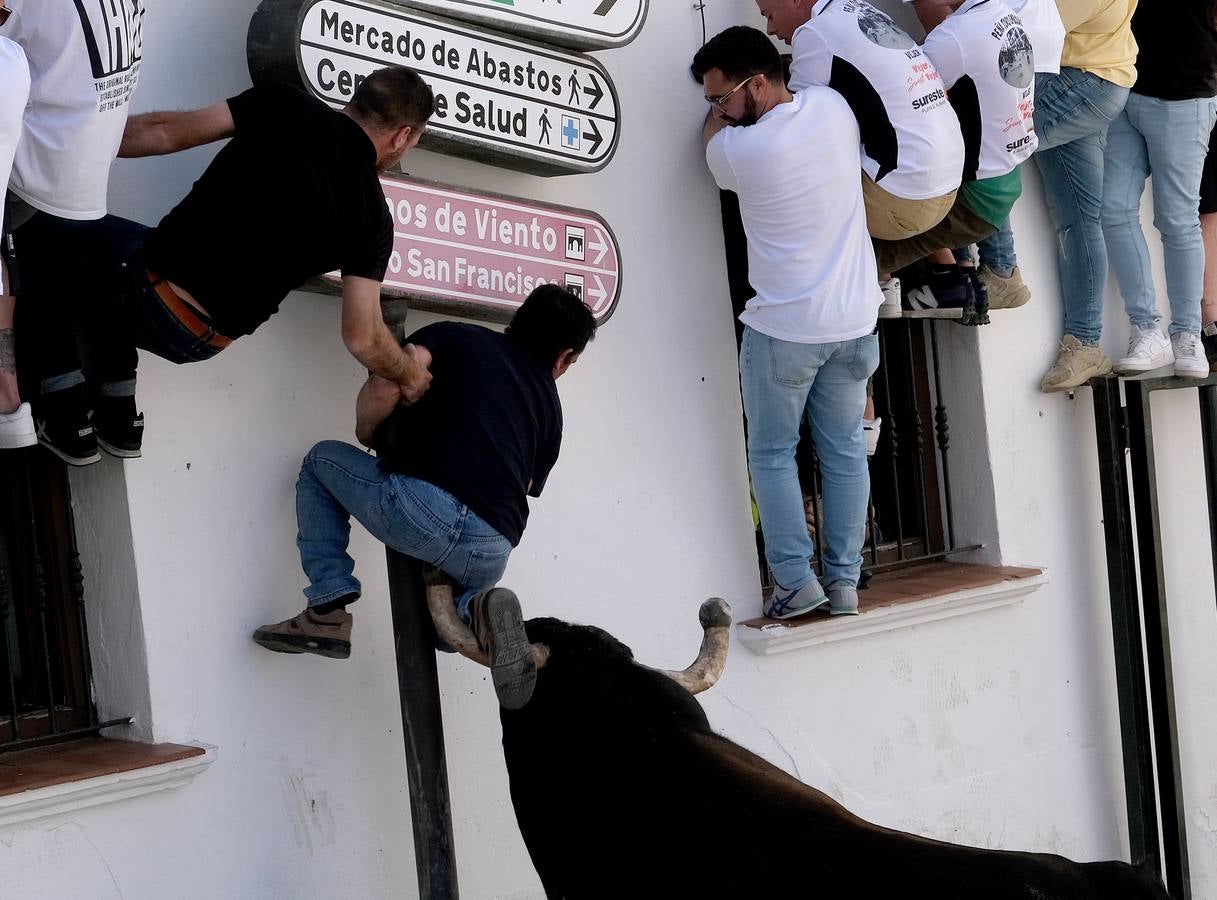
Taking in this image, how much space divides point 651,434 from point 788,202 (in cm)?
88

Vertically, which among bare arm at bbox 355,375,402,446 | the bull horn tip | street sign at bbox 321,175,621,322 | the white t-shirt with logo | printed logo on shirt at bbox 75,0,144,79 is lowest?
the bull horn tip

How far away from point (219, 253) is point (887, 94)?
2.32 m

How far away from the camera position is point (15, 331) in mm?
3570

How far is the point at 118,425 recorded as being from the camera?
369 cm

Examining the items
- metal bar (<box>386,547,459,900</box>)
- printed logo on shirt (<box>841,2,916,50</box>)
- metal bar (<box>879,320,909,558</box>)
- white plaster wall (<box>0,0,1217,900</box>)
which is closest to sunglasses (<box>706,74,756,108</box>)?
white plaster wall (<box>0,0,1217,900</box>)

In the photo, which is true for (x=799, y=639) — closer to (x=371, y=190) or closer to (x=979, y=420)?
(x=979, y=420)

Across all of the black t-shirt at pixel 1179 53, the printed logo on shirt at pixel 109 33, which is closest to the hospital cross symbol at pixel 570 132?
the printed logo on shirt at pixel 109 33

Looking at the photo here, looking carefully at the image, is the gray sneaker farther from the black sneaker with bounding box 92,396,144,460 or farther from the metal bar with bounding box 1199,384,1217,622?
the black sneaker with bounding box 92,396,144,460

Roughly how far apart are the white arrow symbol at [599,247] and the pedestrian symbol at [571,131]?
282mm

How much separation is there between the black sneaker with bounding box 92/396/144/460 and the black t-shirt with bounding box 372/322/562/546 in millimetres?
607

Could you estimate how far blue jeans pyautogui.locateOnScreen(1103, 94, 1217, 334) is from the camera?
19.7 feet

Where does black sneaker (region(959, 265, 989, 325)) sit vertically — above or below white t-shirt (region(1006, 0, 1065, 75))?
below

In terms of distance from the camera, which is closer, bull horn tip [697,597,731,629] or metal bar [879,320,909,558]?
bull horn tip [697,597,731,629]

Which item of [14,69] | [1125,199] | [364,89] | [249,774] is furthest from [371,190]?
[1125,199]
